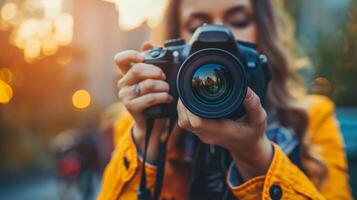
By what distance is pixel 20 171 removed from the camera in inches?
376

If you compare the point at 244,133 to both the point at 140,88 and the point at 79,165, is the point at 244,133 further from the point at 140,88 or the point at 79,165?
the point at 79,165

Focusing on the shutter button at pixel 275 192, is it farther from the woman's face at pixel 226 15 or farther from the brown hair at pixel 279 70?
the woman's face at pixel 226 15

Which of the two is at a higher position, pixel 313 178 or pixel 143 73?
pixel 143 73

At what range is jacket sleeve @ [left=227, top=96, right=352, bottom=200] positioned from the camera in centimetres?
124

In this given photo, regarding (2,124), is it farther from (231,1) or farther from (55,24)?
(231,1)

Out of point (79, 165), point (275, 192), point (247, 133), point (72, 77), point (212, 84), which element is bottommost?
point (79, 165)

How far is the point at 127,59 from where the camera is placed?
1.40 m

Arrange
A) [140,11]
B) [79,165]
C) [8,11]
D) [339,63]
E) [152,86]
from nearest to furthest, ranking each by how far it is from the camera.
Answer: [152,86], [339,63], [140,11], [8,11], [79,165]

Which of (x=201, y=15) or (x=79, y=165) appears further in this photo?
(x=79, y=165)

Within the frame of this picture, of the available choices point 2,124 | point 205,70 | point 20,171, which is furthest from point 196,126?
point 20,171

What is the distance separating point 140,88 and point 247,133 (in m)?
0.30

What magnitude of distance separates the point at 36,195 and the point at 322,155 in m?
6.66

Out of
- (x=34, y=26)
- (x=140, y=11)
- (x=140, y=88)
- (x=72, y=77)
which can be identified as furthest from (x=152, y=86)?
(x=72, y=77)

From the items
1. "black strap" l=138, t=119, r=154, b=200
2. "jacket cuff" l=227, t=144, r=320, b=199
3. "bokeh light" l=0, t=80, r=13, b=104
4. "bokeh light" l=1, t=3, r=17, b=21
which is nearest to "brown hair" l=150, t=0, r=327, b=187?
"jacket cuff" l=227, t=144, r=320, b=199
